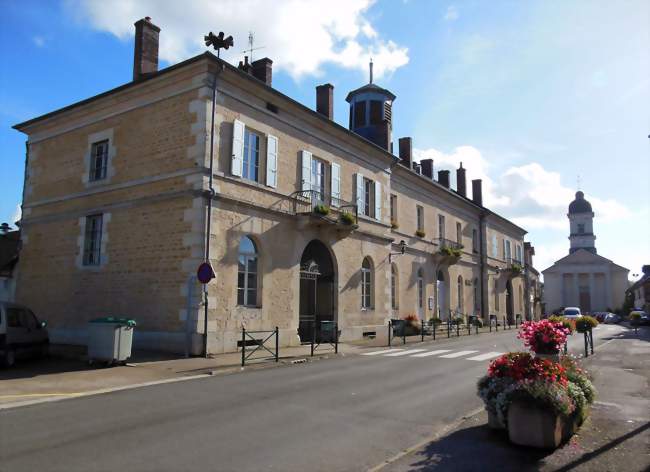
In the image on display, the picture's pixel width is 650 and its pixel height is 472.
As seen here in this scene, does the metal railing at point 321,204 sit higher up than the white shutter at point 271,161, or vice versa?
the white shutter at point 271,161

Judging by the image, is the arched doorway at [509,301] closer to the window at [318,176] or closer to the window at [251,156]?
the window at [318,176]

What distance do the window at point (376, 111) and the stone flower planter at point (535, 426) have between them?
2164 cm

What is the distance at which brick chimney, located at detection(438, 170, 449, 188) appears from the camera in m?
33.9

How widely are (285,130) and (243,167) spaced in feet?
8.09

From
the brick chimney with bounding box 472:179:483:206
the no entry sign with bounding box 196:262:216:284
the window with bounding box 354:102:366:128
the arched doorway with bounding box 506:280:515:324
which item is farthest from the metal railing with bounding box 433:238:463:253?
the no entry sign with bounding box 196:262:216:284

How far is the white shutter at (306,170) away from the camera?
1784 centimetres

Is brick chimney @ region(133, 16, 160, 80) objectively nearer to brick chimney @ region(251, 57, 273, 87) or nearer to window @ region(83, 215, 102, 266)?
brick chimney @ region(251, 57, 273, 87)

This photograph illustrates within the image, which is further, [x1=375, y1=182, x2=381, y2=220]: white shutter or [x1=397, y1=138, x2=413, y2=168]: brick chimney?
[x1=397, y1=138, x2=413, y2=168]: brick chimney

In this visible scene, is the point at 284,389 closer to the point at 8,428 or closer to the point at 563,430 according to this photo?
the point at 8,428

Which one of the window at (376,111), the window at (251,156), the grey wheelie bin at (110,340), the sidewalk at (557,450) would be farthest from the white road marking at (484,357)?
the window at (376,111)

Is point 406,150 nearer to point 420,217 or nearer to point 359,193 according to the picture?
point 420,217

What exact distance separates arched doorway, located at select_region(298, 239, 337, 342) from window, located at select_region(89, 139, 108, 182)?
730 cm

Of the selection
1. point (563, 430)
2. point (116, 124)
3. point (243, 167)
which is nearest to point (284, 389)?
point (563, 430)

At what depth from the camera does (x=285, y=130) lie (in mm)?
17297
